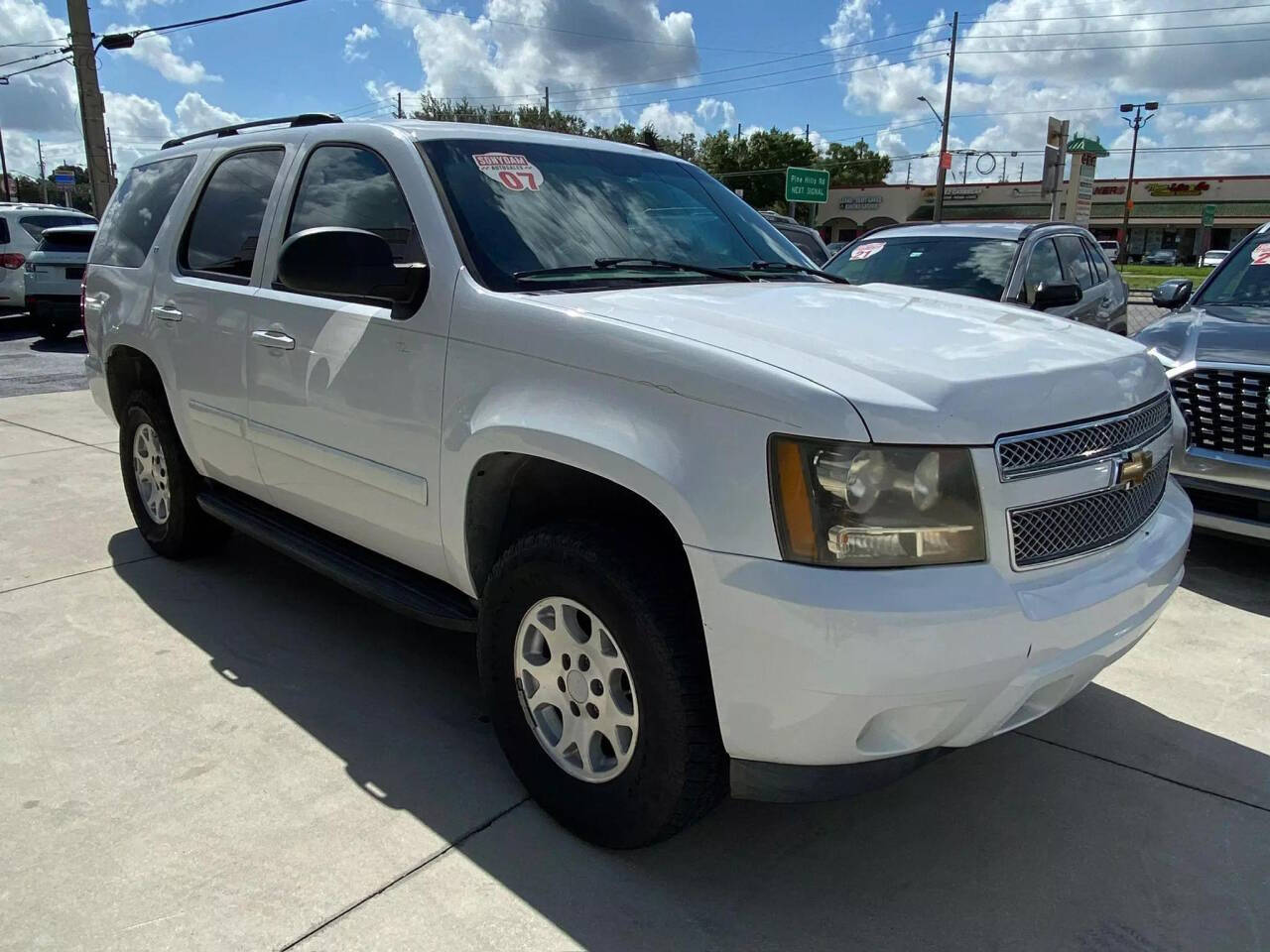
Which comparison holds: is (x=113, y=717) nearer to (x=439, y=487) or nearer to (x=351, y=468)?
(x=351, y=468)

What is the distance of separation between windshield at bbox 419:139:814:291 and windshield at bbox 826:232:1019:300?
10.7ft

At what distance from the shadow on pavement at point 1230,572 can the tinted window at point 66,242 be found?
1416 cm

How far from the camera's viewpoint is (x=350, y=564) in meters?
3.45

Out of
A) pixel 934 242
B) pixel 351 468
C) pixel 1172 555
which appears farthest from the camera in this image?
pixel 934 242

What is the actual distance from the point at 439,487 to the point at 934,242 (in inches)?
224

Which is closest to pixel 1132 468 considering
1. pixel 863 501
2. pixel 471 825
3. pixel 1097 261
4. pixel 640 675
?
pixel 863 501

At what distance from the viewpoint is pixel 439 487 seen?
287cm

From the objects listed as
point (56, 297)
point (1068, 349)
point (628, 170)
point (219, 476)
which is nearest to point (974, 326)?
point (1068, 349)

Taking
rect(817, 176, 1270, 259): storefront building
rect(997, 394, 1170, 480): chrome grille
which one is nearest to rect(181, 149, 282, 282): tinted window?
rect(997, 394, 1170, 480): chrome grille

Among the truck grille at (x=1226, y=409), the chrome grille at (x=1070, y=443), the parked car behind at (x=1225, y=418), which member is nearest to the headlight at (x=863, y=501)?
the chrome grille at (x=1070, y=443)

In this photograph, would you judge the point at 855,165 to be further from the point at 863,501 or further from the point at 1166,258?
the point at 863,501

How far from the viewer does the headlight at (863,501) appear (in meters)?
2.06

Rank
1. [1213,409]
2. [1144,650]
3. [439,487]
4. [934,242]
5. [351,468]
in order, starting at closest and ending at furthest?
[439,487]
[351,468]
[1144,650]
[1213,409]
[934,242]

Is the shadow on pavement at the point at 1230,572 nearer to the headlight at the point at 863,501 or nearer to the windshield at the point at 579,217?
the windshield at the point at 579,217
